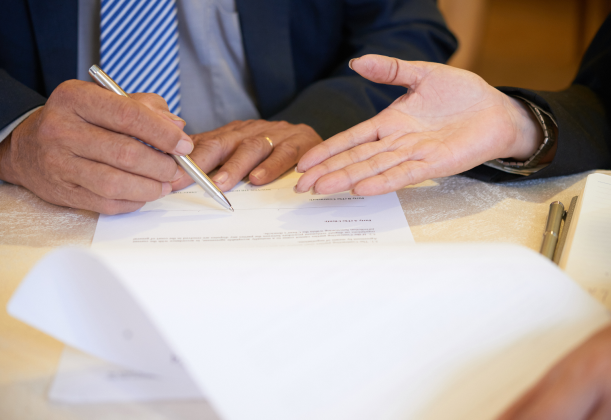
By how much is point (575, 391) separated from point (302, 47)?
1.13m

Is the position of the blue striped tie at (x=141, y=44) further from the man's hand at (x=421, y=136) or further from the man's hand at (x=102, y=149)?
the man's hand at (x=421, y=136)

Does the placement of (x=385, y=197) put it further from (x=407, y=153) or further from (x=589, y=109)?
(x=589, y=109)

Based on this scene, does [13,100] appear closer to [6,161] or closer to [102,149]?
[6,161]

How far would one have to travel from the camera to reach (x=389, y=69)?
27.6 inches

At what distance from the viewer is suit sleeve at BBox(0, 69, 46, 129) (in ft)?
2.34

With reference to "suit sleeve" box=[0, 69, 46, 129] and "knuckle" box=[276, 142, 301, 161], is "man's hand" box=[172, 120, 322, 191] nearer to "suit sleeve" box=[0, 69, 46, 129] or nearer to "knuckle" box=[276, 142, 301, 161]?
"knuckle" box=[276, 142, 301, 161]

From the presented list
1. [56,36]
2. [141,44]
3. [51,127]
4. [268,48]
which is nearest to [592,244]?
[51,127]

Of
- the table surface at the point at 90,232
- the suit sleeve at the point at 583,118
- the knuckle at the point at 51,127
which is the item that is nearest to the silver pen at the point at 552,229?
the table surface at the point at 90,232

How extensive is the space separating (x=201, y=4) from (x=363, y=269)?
0.91 m

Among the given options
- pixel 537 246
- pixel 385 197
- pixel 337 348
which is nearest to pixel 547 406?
pixel 337 348

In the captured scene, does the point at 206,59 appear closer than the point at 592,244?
No

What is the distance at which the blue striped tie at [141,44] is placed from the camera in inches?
39.2

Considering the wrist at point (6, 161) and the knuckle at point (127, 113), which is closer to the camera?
the knuckle at point (127, 113)

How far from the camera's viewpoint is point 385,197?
0.71 meters
